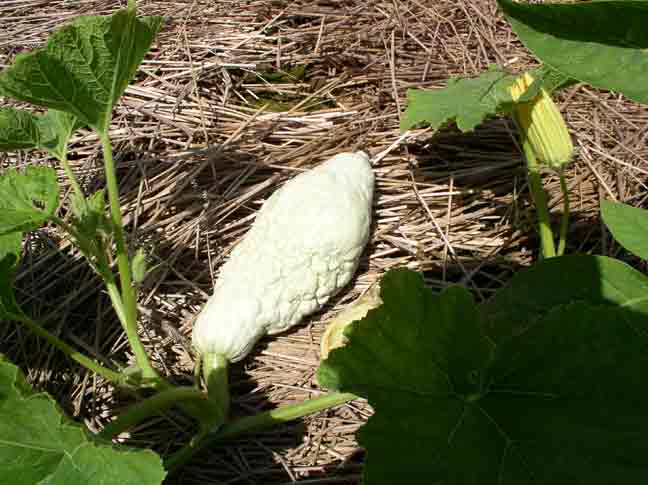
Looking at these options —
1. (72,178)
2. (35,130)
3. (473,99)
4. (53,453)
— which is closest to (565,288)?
(473,99)

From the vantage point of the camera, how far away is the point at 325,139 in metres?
1.75

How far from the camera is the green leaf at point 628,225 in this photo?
3.45ft

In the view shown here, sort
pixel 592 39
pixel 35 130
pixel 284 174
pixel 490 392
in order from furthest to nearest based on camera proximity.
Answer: pixel 284 174 < pixel 35 130 < pixel 490 392 < pixel 592 39

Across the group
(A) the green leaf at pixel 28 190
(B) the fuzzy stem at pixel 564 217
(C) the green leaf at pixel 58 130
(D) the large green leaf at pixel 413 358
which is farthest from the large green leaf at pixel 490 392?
(C) the green leaf at pixel 58 130

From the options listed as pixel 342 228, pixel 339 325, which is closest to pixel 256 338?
pixel 339 325

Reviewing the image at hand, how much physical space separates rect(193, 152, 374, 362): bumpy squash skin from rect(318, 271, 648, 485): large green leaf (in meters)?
0.58

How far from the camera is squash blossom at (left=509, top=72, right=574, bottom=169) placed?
1229 mm

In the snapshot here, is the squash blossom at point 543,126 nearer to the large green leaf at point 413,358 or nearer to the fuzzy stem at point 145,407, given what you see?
the large green leaf at point 413,358

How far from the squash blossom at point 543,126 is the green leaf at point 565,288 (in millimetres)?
261

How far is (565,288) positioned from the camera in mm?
1064

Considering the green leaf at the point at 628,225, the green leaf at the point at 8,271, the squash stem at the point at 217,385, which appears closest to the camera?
the green leaf at the point at 628,225

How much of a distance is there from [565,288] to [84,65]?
3.03ft

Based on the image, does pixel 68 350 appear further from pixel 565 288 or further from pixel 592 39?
pixel 592 39

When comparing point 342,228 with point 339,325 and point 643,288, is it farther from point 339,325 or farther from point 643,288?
point 643,288
